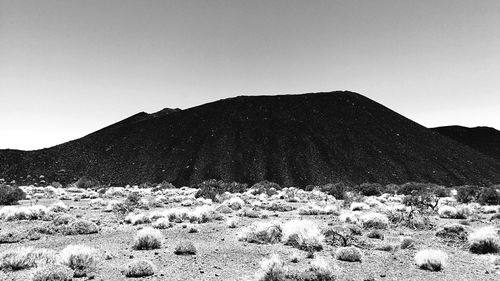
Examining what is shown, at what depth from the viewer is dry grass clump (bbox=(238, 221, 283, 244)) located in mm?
13008

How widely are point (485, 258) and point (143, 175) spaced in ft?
176

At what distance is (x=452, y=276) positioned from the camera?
938 cm

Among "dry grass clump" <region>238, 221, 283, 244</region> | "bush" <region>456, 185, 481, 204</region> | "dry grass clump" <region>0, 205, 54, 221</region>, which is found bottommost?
"bush" <region>456, 185, 481, 204</region>

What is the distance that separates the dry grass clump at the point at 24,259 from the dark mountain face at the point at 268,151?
44.3m

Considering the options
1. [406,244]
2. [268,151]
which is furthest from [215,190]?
[268,151]

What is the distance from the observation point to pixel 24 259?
9.12m

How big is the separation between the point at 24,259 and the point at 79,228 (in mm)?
5301

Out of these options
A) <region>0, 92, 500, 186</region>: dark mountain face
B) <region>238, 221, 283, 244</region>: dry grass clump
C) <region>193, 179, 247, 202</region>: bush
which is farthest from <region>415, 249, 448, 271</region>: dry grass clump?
<region>0, 92, 500, 186</region>: dark mountain face

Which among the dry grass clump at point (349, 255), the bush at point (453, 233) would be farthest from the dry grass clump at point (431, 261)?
the bush at point (453, 233)

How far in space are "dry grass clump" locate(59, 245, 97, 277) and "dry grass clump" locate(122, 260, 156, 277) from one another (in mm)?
982

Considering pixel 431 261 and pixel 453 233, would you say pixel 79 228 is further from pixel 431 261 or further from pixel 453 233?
pixel 453 233

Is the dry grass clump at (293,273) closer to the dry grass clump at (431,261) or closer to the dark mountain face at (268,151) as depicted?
the dry grass clump at (431,261)

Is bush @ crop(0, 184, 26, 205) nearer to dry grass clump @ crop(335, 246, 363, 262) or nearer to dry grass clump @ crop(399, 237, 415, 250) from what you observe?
dry grass clump @ crop(335, 246, 363, 262)

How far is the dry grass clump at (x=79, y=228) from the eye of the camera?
14.0m
